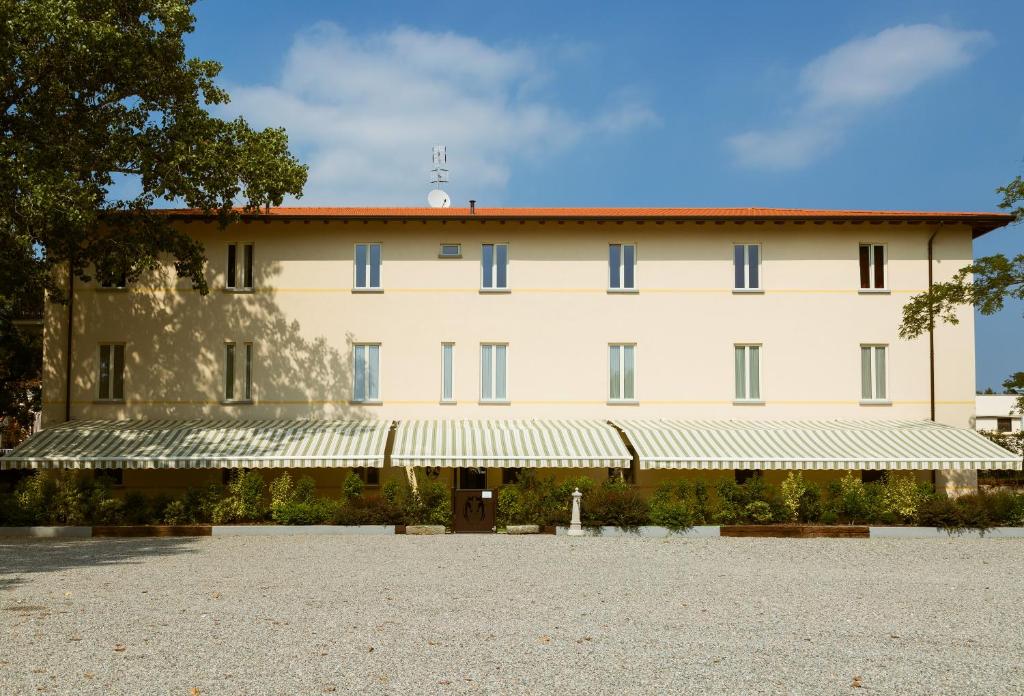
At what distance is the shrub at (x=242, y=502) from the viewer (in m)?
22.8

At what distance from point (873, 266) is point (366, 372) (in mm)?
14911

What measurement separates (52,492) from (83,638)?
1411cm

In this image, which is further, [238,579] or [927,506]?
[927,506]

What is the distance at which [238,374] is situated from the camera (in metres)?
26.2

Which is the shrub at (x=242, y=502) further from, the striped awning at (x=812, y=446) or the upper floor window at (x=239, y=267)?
the striped awning at (x=812, y=446)

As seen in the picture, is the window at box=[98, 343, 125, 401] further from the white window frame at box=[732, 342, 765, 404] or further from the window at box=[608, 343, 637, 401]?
the white window frame at box=[732, 342, 765, 404]

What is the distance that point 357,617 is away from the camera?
38.2 ft

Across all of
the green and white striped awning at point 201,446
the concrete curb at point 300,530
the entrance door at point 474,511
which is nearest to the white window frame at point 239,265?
the green and white striped awning at point 201,446

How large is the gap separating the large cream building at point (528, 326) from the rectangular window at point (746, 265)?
0.30 feet

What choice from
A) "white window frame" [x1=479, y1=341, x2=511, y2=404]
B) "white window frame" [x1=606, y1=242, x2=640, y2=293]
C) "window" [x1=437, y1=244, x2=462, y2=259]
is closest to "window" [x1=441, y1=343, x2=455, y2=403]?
"white window frame" [x1=479, y1=341, x2=511, y2=404]

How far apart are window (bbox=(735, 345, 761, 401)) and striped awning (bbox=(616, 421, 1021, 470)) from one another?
3.46 feet

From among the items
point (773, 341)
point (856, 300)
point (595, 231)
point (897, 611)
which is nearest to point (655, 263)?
point (595, 231)

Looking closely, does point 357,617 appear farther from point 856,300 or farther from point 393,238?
point 856,300

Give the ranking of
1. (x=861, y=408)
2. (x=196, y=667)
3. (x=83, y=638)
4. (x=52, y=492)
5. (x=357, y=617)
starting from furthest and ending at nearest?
(x=861, y=408)
(x=52, y=492)
(x=357, y=617)
(x=83, y=638)
(x=196, y=667)
